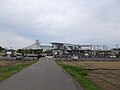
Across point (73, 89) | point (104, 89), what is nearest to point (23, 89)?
point (73, 89)

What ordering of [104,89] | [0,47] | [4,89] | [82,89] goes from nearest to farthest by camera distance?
[4,89] → [82,89] → [104,89] → [0,47]

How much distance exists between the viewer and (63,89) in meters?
14.4

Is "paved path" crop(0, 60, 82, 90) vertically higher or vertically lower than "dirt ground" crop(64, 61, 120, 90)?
higher

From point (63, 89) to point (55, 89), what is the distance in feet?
1.47

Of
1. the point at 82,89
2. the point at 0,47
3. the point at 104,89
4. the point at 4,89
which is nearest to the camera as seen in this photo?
the point at 4,89

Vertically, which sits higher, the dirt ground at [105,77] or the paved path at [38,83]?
the paved path at [38,83]

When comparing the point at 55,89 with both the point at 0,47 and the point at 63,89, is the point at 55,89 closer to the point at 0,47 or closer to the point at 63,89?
A: the point at 63,89

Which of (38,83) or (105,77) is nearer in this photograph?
(38,83)

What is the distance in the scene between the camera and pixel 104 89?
17.2 m

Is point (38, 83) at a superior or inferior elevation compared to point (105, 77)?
superior

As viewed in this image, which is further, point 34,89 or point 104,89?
point 104,89

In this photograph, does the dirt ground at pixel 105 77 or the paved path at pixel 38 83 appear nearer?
the paved path at pixel 38 83

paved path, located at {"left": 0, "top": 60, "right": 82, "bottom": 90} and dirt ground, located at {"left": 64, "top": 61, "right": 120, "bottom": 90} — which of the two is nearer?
paved path, located at {"left": 0, "top": 60, "right": 82, "bottom": 90}

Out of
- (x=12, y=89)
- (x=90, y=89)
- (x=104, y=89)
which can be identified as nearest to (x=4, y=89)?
(x=12, y=89)
